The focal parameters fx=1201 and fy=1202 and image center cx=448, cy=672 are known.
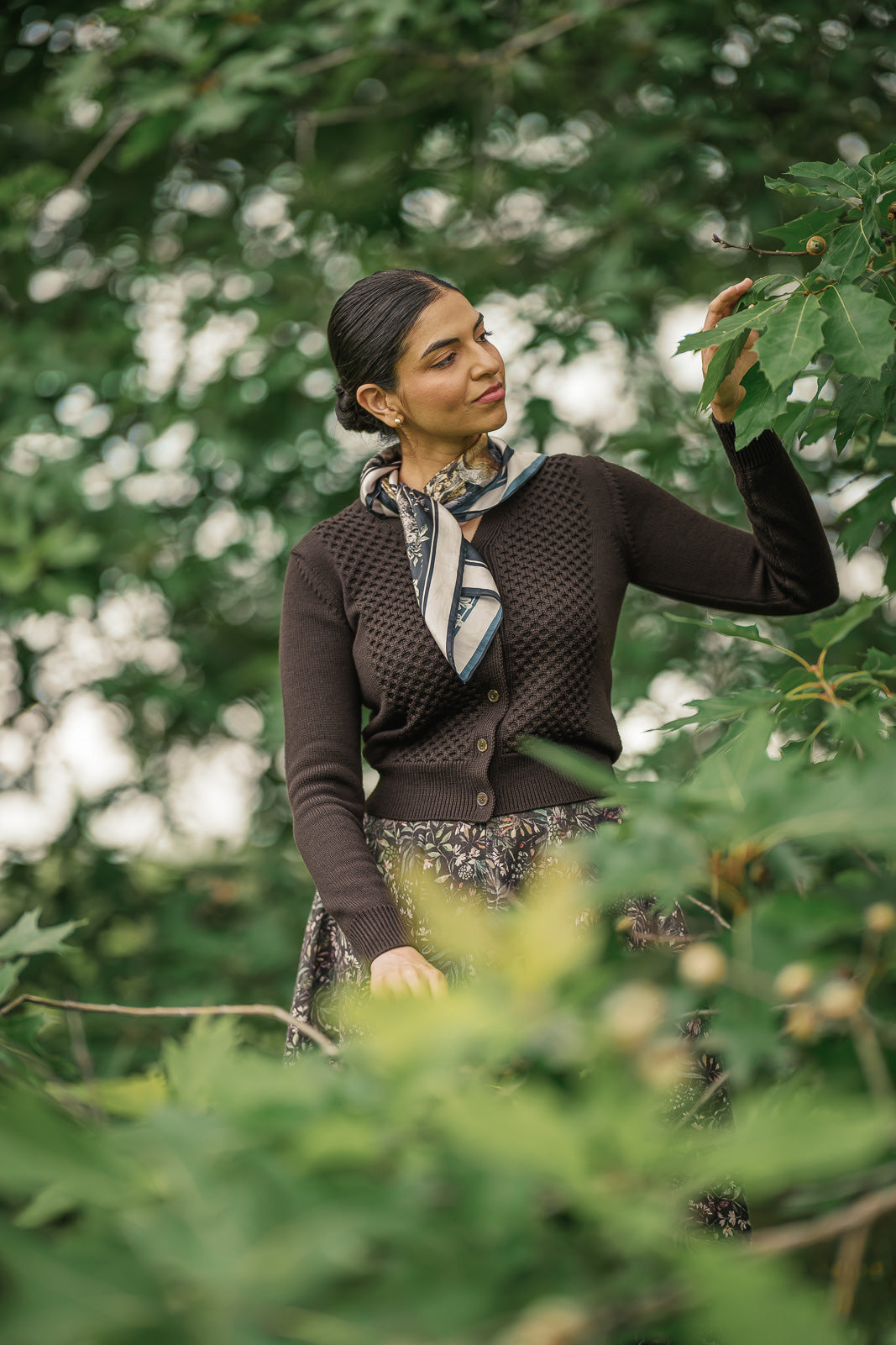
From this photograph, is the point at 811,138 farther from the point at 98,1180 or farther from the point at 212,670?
the point at 98,1180

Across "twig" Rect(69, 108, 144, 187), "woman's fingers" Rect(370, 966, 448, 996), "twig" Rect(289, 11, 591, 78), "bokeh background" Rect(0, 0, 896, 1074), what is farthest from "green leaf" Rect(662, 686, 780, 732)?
"twig" Rect(69, 108, 144, 187)

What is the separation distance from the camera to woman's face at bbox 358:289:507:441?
1504 mm

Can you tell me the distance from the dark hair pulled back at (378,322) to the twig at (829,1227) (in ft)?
4.00

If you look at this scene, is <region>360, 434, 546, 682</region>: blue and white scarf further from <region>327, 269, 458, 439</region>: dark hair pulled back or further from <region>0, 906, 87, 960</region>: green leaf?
<region>0, 906, 87, 960</region>: green leaf

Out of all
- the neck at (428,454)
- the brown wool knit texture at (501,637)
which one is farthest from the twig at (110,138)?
the brown wool knit texture at (501,637)

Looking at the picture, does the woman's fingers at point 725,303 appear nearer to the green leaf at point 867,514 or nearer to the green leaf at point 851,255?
the green leaf at point 851,255

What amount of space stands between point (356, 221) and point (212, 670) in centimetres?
138

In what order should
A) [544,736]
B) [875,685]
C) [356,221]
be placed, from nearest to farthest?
1. [875,685]
2. [544,736]
3. [356,221]

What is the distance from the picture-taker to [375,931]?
1353 millimetres

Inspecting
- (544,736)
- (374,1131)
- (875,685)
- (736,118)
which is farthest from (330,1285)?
(736,118)

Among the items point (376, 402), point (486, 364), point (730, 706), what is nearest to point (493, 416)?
point (486, 364)

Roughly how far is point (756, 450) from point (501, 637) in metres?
0.37

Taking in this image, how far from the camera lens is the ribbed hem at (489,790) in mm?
1442

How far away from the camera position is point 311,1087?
0.55 meters
